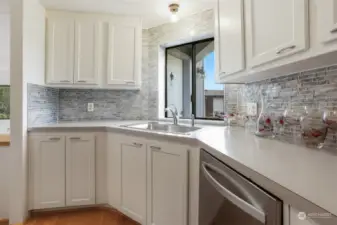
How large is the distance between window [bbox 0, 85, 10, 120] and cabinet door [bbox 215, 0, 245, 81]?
2.96 meters

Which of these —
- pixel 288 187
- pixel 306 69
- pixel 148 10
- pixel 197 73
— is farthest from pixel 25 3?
pixel 288 187

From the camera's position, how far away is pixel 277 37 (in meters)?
1.17

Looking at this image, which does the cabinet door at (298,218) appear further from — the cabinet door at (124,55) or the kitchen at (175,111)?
the cabinet door at (124,55)

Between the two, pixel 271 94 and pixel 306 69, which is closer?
pixel 306 69

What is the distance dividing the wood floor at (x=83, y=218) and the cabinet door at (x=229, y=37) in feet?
5.50

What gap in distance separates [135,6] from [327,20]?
7.04 feet

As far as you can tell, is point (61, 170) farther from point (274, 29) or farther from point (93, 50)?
point (274, 29)

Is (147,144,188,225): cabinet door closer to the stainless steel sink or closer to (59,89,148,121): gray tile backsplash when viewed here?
the stainless steel sink

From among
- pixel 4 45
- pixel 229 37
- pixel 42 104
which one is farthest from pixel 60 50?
pixel 229 37

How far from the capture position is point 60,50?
8.84 feet

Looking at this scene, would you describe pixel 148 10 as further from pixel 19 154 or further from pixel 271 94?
pixel 19 154

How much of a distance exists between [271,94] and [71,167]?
2004 millimetres

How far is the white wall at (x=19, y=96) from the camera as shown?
2.22 metres

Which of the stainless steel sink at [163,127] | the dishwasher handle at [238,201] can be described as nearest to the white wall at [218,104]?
the stainless steel sink at [163,127]
